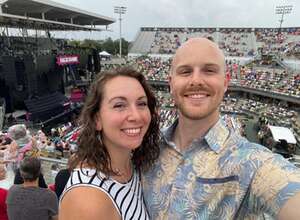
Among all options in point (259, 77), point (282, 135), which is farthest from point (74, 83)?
point (259, 77)

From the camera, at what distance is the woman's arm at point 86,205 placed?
1.22m

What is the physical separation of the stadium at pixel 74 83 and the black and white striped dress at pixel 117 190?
1.58 m

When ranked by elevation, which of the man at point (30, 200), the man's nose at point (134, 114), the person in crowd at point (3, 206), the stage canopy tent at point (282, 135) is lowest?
the stage canopy tent at point (282, 135)

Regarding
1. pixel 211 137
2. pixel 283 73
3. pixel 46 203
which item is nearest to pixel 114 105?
pixel 211 137

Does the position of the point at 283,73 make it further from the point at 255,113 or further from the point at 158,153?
the point at 158,153

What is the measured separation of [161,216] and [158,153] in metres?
0.36

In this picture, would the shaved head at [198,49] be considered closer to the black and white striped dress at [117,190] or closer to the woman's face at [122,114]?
the woman's face at [122,114]

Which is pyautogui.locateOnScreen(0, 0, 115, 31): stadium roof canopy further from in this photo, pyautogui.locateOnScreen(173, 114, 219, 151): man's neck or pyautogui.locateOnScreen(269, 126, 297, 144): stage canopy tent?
pyautogui.locateOnScreen(173, 114, 219, 151): man's neck

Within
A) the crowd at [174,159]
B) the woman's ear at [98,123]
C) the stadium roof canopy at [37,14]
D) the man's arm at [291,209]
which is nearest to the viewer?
the man's arm at [291,209]

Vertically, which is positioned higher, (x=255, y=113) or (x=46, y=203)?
(x=46, y=203)

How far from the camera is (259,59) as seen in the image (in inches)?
1396

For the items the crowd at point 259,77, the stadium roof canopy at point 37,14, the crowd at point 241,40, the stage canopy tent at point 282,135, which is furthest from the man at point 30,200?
the crowd at point 241,40

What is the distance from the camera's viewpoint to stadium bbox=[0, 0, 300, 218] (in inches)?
352

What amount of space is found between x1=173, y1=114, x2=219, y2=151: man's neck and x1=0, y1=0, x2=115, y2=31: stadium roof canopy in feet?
59.7
